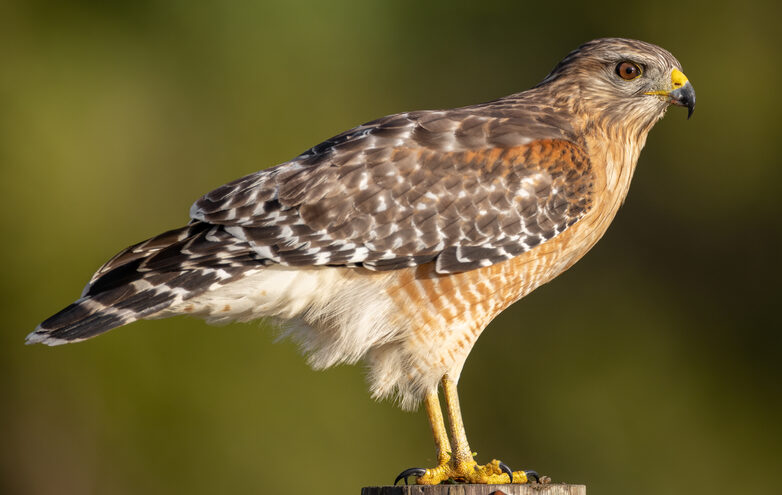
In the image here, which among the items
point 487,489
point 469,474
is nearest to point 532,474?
point 469,474

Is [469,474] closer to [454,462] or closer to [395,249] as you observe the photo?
[454,462]

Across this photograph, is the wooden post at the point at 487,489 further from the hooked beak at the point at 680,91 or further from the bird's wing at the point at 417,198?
Result: the hooked beak at the point at 680,91

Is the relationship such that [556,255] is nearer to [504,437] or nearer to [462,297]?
[462,297]

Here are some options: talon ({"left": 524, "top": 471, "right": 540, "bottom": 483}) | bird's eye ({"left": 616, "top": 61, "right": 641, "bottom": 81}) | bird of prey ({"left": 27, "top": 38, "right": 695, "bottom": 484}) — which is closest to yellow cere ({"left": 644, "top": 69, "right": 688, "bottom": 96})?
bird's eye ({"left": 616, "top": 61, "right": 641, "bottom": 81})

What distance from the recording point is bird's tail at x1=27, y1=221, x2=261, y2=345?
4305 millimetres

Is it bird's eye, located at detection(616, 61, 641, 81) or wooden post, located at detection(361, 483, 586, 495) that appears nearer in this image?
wooden post, located at detection(361, 483, 586, 495)

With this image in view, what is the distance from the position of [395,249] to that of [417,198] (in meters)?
0.27

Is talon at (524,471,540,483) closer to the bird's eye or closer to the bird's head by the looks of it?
the bird's head

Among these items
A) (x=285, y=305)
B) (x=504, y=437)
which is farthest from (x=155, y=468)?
(x=285, y=305)

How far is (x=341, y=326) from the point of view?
15.4 ft

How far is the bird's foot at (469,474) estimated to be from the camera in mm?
4570

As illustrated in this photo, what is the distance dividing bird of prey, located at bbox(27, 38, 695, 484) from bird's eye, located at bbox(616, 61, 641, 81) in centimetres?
52

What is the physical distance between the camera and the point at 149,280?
4469mm

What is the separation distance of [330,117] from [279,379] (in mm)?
2866
